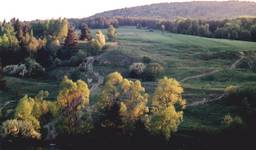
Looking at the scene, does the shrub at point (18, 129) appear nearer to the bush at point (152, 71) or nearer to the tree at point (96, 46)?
the bush at point (152, 71)

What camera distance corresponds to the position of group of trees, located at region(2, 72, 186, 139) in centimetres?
10412

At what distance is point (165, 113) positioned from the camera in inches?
4063

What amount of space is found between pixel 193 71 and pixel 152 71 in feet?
50.1

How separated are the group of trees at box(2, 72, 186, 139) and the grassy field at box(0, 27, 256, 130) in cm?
789

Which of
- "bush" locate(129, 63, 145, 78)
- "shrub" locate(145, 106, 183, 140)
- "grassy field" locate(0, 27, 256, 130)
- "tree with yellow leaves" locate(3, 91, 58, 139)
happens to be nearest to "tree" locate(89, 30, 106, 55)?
"grassy field" locate(0, 27, 256, 130)

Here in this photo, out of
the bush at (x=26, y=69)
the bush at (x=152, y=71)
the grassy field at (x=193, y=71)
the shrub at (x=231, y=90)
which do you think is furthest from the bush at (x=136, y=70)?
the shrub at (x=231, y=90)

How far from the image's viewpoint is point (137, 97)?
111 m

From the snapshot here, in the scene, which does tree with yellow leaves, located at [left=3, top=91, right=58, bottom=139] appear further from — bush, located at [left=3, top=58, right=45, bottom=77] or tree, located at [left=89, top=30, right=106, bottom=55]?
tree, located at [left=89, top=30, right=106, bottom=55]

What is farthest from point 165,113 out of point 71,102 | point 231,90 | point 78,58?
point 78,58

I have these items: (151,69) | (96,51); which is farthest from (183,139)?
(96,51)

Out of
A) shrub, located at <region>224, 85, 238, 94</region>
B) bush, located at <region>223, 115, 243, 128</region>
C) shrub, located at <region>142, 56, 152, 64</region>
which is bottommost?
bush, located at <region>223, 115, 243, 128</region>

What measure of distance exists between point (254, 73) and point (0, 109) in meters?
82.6

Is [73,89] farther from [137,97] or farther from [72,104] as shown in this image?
[137,97]

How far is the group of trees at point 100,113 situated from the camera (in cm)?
10412
